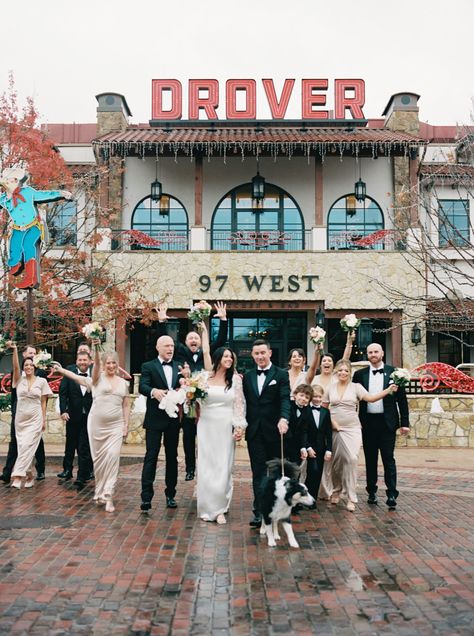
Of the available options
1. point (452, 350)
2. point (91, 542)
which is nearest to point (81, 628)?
point (91, 542)

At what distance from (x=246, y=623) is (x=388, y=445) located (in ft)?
14.8

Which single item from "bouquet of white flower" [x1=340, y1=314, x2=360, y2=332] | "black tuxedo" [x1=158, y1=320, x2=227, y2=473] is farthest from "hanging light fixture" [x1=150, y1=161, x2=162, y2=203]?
"bouquet of white flower" [x1=340, y1=314, x2=360, y2=332]

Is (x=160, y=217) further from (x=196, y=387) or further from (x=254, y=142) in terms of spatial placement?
(x=196, y=387)

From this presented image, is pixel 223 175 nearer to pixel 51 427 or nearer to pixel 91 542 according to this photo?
pixel 51 427

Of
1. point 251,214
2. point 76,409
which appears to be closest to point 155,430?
point 76,409

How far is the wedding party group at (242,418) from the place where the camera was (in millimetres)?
7852

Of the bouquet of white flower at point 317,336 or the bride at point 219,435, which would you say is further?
the bouquet of white flower at point 317,336

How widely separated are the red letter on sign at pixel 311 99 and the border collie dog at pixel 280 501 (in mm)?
20777

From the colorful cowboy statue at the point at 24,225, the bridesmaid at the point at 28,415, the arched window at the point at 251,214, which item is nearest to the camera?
the bridesmaid at the point at 28,415

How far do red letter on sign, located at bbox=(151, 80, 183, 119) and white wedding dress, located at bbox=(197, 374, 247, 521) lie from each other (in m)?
19.5

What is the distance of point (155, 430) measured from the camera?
27.6ft

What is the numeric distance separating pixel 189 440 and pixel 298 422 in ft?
8.73

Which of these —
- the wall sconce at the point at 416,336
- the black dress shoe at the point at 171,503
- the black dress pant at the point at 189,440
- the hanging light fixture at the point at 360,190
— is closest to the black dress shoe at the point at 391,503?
the black dress shoe at the point at 171,503

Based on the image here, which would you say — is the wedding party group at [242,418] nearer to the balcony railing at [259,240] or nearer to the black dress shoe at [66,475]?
the black dress shoe at [66,475]
